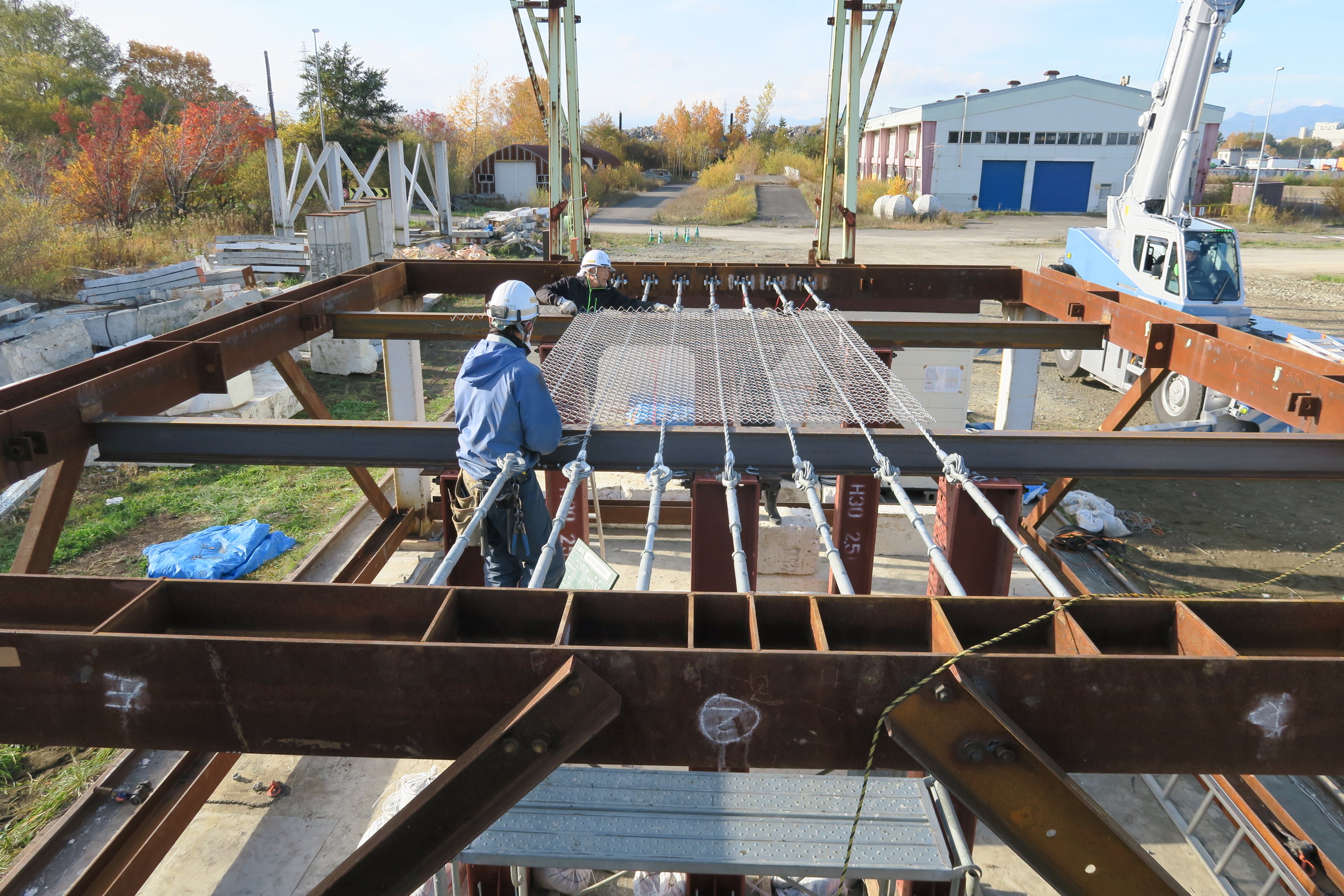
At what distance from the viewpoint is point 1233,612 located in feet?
7.09

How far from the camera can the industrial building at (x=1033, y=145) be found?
134 ft

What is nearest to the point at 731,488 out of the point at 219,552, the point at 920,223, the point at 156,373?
the point at 156,373

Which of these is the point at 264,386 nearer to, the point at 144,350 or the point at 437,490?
the point at 437,490

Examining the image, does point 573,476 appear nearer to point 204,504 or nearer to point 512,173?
point 204,504

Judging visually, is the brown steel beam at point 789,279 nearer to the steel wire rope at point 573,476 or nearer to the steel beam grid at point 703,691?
the steel wire rope at point 573,476

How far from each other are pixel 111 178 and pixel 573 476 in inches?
934

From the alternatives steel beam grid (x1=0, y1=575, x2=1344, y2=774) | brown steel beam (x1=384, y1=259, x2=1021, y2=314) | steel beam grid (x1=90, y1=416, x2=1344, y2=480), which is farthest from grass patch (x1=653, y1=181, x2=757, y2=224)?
steel beam grid (x1=0, y1=575, x2=1344, y2=774)

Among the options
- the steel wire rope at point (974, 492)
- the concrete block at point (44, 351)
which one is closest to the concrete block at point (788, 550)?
the steel wire rope at point (974, 492)

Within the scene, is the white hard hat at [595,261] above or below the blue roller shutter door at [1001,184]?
below

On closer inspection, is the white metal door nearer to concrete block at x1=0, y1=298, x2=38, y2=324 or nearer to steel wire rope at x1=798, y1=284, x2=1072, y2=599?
concrete block at x1=0, y1=298, x2=38, y2=324

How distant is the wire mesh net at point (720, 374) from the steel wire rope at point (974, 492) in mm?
30

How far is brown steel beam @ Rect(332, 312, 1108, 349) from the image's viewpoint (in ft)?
20.5

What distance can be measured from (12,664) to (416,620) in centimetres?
86

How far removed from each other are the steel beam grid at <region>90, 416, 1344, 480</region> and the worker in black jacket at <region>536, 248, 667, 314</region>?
3.12m
